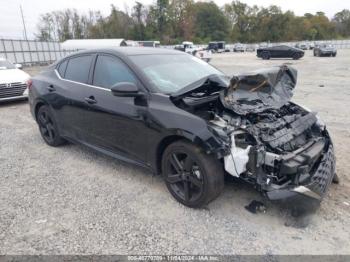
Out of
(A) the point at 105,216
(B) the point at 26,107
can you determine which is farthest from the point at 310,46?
(A) the point at 105,216

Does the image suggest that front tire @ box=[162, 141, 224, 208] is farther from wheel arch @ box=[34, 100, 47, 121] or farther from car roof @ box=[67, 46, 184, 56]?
wheel arch @ box=[34, 100, 47, 121]

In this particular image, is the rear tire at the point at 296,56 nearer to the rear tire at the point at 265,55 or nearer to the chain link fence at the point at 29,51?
the rear tire at the point at 265,55

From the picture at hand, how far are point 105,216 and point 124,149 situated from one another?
91 centimetres

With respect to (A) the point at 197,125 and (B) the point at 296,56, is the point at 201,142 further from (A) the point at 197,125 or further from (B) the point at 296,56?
(B) the point at 296,56

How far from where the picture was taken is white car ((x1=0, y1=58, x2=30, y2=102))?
28.0 feet

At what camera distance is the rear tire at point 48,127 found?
487cm

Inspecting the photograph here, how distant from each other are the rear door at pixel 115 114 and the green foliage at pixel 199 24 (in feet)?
220

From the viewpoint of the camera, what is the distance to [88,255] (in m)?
2.48

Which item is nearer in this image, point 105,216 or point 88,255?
point 88,255

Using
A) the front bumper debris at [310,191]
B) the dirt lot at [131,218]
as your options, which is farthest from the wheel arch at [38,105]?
the front bumper debris at [310,191]

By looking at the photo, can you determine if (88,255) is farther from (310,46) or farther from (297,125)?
(310,46)

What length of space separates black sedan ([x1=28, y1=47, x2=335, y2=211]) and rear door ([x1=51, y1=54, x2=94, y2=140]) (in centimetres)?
2

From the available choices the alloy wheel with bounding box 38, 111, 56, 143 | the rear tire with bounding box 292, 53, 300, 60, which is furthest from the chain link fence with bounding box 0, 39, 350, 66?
the rear tire with bounding box 292, 53, 300, 60

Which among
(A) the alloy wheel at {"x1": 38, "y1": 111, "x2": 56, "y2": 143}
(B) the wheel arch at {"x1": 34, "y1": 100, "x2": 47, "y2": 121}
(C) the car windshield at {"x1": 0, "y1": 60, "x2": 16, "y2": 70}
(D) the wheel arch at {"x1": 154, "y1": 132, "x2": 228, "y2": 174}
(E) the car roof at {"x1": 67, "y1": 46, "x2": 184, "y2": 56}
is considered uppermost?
(E) the car roof at {"x1": 67, "y1": 46, "x2": 184, "y2": 56}
